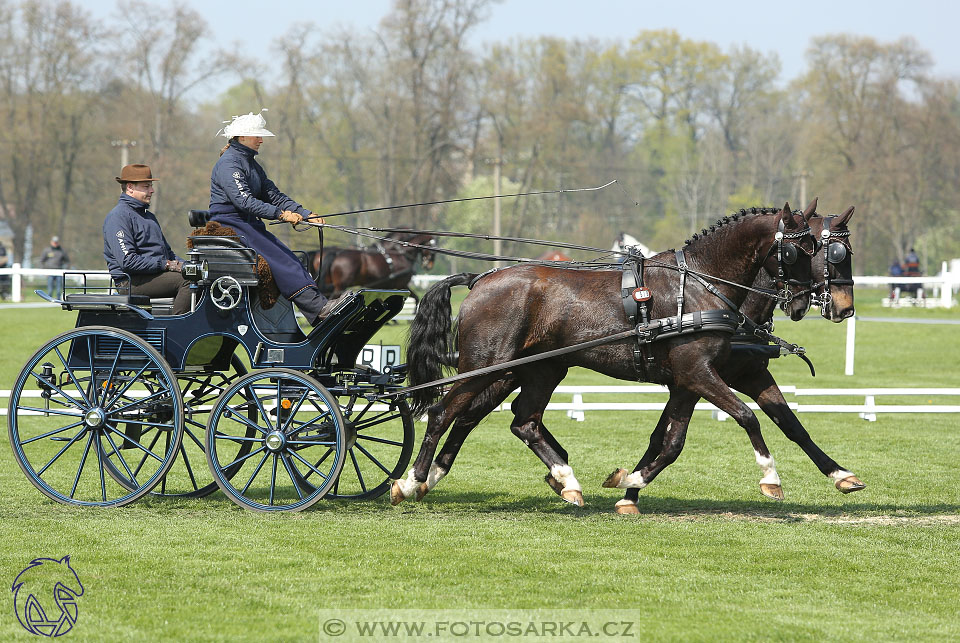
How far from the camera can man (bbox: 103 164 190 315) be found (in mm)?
7145

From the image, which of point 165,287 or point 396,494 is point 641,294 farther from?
point 165,287

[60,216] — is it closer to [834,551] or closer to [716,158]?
[716,158]

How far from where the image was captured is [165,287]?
24.2 ft

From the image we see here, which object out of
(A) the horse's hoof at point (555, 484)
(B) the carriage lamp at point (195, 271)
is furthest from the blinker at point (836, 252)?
(B) the carriage lamp at point (195, 271)

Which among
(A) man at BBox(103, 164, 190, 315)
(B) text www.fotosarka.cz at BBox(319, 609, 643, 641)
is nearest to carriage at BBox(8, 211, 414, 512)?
(A) man at BBox(103, 164, 190, 315)

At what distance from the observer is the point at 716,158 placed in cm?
5288

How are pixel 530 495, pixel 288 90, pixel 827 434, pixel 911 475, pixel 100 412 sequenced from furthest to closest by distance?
1. pixel 288 90
2. pixel 827 434
3. pixel 911 475
4. pixel 530 495
5. pixel 100 412

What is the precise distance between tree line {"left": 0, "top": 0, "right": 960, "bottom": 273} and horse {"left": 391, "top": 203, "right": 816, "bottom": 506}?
1172 inches

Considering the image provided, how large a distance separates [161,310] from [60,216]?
1611 inches

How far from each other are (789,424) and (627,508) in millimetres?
1115

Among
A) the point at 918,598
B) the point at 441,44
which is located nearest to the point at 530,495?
the point at 918,598

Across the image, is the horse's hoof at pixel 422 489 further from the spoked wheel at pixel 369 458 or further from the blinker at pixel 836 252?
the blinker at pixel 836 252

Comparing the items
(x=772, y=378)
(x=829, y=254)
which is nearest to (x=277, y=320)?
(x=772, y=378)

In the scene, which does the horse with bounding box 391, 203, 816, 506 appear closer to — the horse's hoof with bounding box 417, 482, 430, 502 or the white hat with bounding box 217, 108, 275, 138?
the horse's hoof with bounding box 417, 482, 430, 502
